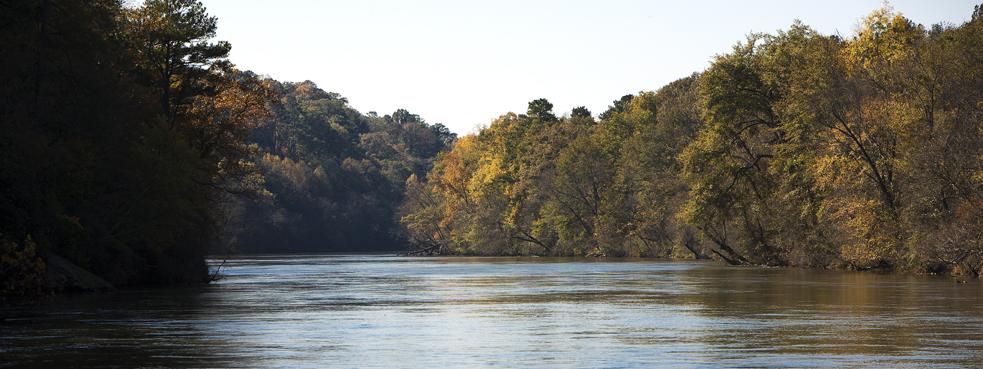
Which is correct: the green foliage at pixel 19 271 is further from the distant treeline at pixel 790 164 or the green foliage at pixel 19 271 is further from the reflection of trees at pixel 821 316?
the distant treeline at pixel 790 164

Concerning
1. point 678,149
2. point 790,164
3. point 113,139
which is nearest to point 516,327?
point 113,139

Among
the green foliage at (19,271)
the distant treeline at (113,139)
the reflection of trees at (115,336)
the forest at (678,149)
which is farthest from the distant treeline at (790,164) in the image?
the green foliage at (19,271)

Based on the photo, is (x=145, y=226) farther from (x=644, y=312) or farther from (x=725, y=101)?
(x=725, y=101)

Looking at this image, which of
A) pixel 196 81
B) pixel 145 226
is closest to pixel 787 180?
pixel 196 81

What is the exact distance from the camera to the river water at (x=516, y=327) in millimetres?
24000

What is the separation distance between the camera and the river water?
24000 mm

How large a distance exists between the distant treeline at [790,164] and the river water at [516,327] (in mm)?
6622

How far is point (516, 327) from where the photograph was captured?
31.8 meters

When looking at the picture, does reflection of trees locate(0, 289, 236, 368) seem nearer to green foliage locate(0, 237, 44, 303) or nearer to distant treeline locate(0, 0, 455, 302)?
green foliage locate(0, 237, 44, 303)

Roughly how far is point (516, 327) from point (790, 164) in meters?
47.9

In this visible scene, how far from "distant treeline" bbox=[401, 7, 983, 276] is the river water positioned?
6.62 m

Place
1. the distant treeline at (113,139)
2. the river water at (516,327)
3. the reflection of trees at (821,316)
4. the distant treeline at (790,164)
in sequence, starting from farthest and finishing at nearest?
the distant treeline at (790,164) < the distant treeline at (113,139) < the reflection of trees at (821,316) < the river water at (516,327)

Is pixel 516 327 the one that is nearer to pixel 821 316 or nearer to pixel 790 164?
pixel 821 316

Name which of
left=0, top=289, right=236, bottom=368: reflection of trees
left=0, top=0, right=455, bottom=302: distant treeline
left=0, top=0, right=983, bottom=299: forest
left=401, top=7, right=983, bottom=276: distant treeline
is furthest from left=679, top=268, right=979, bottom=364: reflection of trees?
left=0, top=0, right=455, bottom=302: distant treeline
